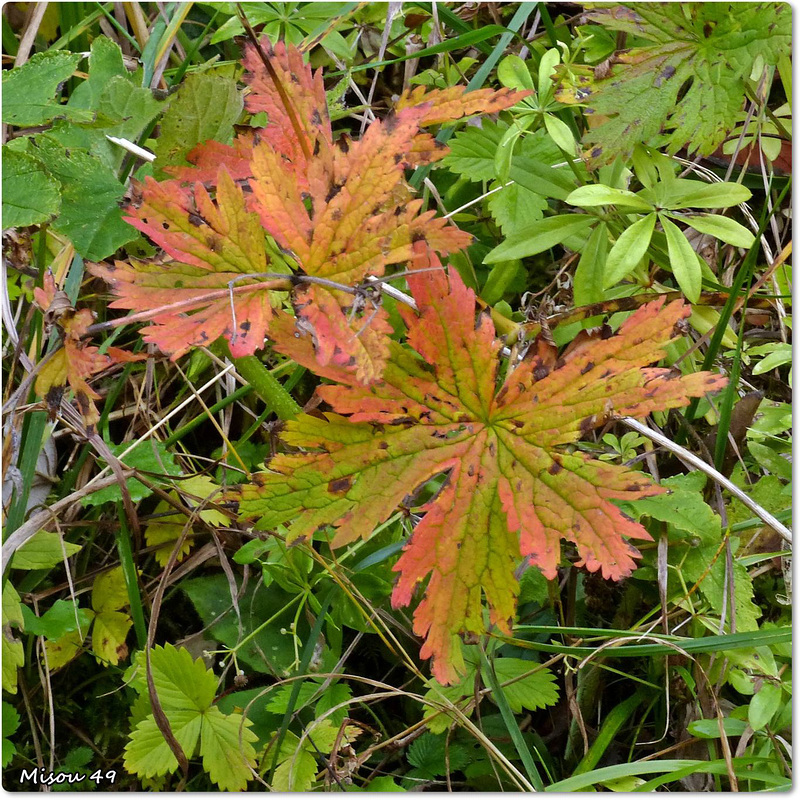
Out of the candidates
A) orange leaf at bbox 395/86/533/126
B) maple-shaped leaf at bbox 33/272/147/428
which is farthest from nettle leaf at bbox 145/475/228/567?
orange leaf at bbox 395/86/533/126

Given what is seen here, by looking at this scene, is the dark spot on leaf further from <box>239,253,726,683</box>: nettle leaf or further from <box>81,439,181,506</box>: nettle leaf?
<box>81,439,181,506</box>: nettle leaf

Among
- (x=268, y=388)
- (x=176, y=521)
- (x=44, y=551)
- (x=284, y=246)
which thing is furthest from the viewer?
(x=176, y=521)

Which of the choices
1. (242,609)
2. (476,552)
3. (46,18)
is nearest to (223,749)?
(242,609)

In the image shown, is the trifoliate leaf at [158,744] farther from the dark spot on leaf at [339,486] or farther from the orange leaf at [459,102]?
the orange leaf at [459,102]

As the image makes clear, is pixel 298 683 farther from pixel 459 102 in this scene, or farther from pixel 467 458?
pixel 459 102

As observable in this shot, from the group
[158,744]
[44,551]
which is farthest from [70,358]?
[158,744]

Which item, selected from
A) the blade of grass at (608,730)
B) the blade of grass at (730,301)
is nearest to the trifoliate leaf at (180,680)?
the blade of grass at (608,730)

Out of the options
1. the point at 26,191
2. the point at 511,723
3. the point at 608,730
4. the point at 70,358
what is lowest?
the point at 608,730
